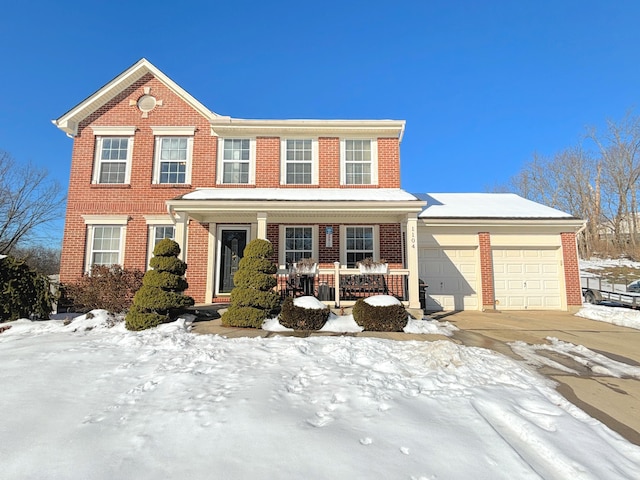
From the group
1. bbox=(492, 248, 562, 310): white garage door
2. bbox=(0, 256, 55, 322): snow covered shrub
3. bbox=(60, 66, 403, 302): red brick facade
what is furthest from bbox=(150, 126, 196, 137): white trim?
bbox=(492, 248, 562, 310): white garage door

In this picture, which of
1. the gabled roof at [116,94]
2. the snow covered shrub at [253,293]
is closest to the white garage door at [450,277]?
the snow covered shrub at [253,293]

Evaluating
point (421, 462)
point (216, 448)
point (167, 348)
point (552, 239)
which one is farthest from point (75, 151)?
point (552, 239)

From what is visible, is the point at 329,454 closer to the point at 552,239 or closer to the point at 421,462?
the point at 421,462

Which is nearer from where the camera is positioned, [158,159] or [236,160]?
[158,159]

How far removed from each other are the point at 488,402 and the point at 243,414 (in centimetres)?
238

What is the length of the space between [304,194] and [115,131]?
7156mm

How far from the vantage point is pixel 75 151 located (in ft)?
36.2

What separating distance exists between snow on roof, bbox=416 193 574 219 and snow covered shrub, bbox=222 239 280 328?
19.5 ft

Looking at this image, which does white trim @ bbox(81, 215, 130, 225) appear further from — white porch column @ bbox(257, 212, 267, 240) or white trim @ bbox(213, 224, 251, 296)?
white porch column @ bbox(257, 212, 267, 240)

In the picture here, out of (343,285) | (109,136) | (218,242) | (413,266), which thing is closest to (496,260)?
(413,266)

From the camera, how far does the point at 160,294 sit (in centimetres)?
677

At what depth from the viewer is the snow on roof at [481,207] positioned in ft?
Result: 36.0

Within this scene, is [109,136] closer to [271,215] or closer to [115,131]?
[115,131]

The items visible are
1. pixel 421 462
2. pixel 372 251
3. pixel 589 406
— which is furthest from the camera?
pixel 372 251
